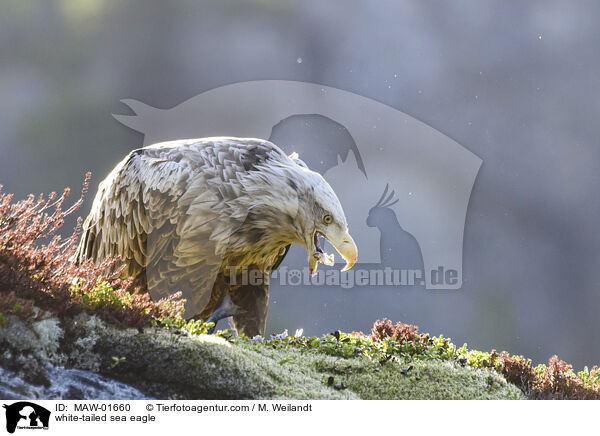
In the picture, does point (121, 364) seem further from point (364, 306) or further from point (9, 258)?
point (364, 306)

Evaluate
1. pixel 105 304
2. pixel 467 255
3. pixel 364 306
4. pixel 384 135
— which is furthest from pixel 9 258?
pixel 467 255

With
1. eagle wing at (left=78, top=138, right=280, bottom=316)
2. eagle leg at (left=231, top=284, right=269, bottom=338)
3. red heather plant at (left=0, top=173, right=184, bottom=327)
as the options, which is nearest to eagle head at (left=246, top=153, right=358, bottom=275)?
eagle wing at (left=78, top=138, right=280, bottom=316)

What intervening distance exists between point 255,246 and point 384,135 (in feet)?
4.52

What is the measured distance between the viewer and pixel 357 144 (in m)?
3.71

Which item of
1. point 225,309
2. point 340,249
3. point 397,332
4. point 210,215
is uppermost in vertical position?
point 210,215

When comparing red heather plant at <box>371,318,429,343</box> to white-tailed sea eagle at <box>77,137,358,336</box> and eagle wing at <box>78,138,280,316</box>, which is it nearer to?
white-tailed sea eagle at <box>77,137,358,336</box>

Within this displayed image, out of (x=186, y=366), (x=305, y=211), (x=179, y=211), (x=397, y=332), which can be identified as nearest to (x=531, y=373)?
(x=397, y=332)

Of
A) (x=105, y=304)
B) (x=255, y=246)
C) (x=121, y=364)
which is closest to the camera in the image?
(x=121, y=364)

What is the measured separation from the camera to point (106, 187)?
10.6 ft
